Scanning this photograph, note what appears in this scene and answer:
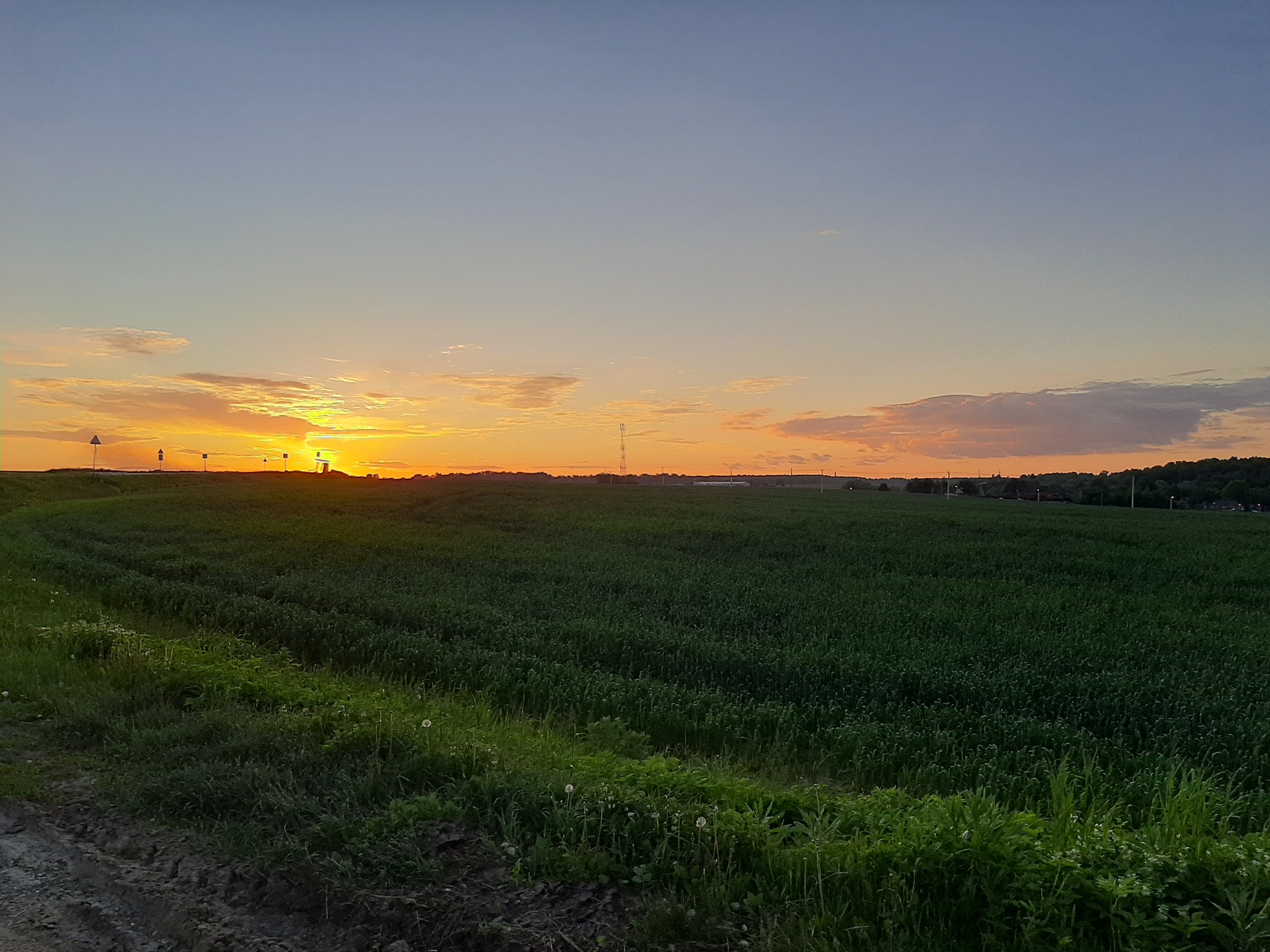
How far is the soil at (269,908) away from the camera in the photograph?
443cm

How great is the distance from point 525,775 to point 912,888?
8.64 ft

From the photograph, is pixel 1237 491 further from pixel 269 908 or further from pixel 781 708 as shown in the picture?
pixel 269 908

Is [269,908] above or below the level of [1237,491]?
below

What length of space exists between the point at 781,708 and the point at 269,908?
688cm

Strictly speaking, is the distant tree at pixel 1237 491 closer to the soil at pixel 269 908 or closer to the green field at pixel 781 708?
the green field at pixel 781 708

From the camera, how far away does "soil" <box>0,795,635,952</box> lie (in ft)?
14.5

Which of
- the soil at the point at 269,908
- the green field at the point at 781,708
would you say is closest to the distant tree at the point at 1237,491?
the green field at the point at 781,708

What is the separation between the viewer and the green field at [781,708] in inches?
178

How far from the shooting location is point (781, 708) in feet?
34.5

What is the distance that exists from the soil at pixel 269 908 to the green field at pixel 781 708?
24 centimetres

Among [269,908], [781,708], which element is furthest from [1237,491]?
[269,908]

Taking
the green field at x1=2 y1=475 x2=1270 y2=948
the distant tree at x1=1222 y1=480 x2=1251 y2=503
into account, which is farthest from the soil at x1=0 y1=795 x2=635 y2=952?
the distant tree at x1=1222 y1=480 x2=1251 y2=503

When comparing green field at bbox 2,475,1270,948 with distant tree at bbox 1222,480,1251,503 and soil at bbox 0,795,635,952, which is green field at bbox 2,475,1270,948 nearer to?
soil at bbox 0,795,635,952

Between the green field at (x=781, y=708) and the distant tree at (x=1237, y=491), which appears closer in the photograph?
the green field at (x=781, y=708)
